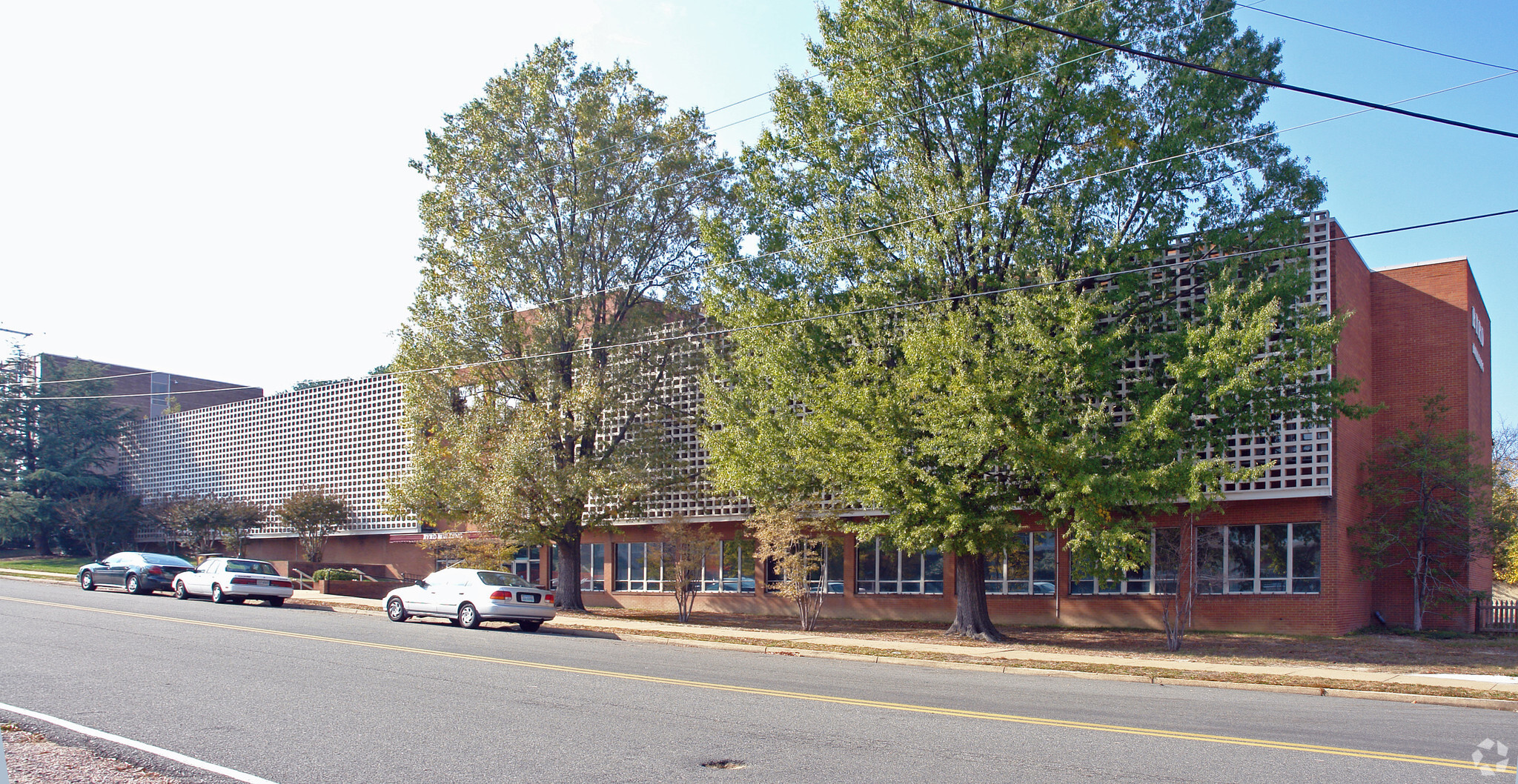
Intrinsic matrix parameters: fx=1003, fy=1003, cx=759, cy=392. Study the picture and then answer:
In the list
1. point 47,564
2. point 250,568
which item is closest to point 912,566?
point 250,568

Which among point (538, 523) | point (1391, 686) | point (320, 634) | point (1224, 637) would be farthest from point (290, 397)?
point (1391, 686)

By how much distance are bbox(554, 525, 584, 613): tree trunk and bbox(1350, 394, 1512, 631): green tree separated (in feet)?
70.4

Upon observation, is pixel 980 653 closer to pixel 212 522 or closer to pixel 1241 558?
pixel 1241 558

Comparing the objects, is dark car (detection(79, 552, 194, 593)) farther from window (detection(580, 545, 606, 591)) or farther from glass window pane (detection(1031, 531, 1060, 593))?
glass window pane (detection(1031, 531, 1060, 593))

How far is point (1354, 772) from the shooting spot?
8.22 m

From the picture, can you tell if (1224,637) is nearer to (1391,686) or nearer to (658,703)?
(1391,686)

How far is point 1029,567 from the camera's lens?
28672 millimetres

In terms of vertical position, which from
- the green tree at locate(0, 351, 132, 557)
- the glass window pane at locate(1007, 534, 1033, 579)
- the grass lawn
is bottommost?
the grass lawn

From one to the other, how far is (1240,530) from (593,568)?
899 inches

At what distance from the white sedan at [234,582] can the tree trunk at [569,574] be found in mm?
7536

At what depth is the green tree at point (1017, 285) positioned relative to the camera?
19469 mm

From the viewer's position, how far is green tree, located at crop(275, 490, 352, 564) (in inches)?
1615

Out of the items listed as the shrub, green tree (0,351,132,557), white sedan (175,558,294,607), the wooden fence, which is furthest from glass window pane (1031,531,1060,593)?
green tree (0,351,132,557)

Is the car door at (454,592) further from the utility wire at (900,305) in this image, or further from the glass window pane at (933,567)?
the glass window pane at (933,567)
